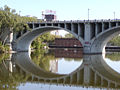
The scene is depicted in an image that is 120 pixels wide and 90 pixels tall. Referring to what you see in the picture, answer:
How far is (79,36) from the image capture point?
Result: 2630 inches

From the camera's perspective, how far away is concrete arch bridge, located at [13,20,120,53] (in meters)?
63.8

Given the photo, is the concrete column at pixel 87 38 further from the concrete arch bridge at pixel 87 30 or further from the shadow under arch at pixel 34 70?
the shadow under arch at pixel 34 70

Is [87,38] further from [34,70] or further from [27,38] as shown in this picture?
[34,70]

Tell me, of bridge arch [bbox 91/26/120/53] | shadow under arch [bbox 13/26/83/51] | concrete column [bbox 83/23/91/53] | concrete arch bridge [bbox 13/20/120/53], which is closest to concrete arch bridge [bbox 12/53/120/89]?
bridge arch [bbox 91/26/120/53]

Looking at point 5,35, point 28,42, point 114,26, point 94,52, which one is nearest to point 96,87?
point 114,26

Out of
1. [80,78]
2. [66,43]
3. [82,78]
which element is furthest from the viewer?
[66,43]

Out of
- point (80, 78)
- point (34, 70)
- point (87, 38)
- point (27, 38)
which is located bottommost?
point (34, 70)

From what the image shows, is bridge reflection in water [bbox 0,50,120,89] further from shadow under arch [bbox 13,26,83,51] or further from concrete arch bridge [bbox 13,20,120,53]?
shadow under arch [bbox 13,26,83,51]

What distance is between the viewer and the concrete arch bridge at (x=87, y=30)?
209 ft

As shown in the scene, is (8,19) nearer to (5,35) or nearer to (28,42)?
(5,35)

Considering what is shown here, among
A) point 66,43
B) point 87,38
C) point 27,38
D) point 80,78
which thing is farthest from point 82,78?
point 66,43

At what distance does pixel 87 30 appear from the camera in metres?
65.4

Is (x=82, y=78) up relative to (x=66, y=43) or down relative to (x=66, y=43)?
up

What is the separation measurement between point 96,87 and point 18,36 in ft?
184
